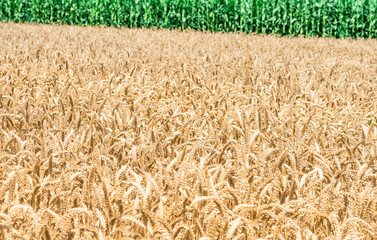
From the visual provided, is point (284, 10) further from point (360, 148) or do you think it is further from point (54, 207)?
point (54, 207)

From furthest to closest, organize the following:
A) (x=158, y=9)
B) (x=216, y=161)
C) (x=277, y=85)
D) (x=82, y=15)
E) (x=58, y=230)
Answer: (x=82, y=15) < (x=158, y=9) < (x=277, y=85) < (x=216, y=161) < (x=58, y=230)

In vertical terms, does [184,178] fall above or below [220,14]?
below

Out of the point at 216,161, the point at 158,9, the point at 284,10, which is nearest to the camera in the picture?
the point at 216,161

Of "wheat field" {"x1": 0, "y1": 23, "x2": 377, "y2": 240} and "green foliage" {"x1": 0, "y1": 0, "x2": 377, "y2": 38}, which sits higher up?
"green foliage" {"x1": 0, "y1": 0, "x2": 377, "y2": 38}

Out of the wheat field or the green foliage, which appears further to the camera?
the green foliage

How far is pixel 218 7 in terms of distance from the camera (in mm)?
18984

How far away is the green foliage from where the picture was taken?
1755 centimetres

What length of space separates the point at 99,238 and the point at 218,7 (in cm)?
1829

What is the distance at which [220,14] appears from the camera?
749 inches

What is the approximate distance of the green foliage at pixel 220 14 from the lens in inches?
691

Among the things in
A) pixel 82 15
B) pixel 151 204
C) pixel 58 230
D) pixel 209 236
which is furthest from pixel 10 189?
pixel 82 15

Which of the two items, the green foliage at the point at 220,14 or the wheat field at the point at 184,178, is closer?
the wheat field at the point at 184,178

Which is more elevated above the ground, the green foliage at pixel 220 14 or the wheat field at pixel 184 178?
the green foliage at pixel 220 14

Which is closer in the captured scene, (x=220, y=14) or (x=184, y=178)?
(x=184, y=178)
